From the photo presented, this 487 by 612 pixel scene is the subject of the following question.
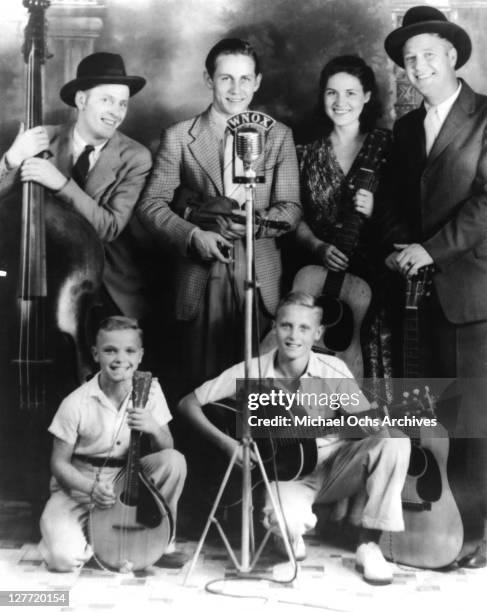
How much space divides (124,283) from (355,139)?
4.32ft

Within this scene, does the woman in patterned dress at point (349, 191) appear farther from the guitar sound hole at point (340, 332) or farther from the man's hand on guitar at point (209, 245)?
the man's hand on guitar at point (209, 245)

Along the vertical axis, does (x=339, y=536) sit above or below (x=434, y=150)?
below

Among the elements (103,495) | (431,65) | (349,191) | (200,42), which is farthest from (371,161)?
(103,495)

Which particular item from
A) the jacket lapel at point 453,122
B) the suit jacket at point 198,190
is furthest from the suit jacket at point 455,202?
the suit jacket at point 198,190

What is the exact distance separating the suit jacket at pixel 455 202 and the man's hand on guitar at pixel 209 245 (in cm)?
87

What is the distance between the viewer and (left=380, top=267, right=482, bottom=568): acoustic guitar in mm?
4164

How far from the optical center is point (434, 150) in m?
4.29

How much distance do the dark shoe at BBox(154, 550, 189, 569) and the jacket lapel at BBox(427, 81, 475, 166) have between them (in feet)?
7.19

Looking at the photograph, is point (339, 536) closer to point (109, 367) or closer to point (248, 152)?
point (109, 367)

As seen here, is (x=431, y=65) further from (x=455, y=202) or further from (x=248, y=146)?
(x=248, y=146)

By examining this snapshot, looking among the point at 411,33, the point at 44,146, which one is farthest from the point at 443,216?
the point at 44,146

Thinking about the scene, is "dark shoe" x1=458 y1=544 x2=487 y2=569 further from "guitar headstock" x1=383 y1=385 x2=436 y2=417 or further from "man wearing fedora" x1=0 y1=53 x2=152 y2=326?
"man wearing fedora" x1=0 y1=53 x2=152 y2=326

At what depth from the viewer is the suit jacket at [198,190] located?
4.32 m

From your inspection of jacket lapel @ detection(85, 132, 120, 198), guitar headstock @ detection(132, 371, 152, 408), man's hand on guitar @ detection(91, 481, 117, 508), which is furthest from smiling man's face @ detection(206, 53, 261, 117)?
man's hand on guitar @ detection(91, 481, 117, 508)
